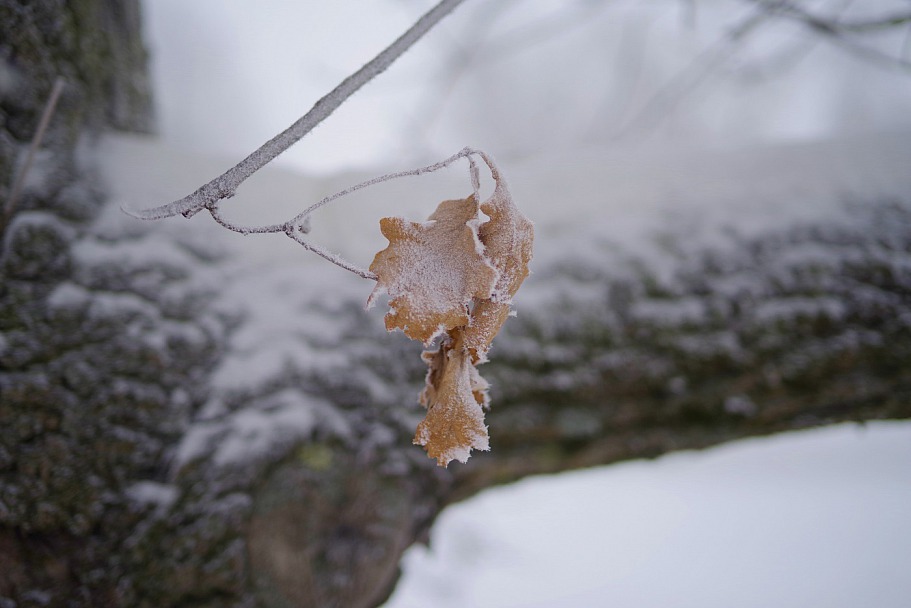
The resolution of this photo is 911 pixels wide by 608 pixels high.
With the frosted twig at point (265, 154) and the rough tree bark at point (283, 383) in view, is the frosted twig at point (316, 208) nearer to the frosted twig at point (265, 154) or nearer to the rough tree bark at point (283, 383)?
the frosted twig at point (265, 154)

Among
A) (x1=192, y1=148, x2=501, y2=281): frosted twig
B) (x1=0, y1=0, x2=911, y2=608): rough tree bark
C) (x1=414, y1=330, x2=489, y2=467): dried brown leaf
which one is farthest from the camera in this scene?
(x1=0, y1=0, x2=911, y2=608): rough tree bark

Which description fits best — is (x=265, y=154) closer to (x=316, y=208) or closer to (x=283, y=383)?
(x=316, y=208)

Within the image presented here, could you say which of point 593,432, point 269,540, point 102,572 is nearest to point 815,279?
point 593,432

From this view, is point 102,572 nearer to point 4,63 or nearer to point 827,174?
point 4,63

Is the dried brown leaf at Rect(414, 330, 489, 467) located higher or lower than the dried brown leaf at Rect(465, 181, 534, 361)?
lower

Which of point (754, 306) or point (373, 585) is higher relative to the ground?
point (754, 306)

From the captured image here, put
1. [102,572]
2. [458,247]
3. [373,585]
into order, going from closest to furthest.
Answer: [458,247]
[102,572]
[373,585]

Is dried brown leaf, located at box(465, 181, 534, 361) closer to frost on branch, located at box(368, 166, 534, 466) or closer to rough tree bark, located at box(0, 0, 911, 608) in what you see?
frost on branch, located at box(368, 166, 534, 466)

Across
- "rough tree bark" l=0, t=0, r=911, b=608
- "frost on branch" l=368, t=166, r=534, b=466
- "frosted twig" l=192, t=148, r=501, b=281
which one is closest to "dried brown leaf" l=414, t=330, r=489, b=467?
"frost on branch" l=368, t=166, r=534, b=466
